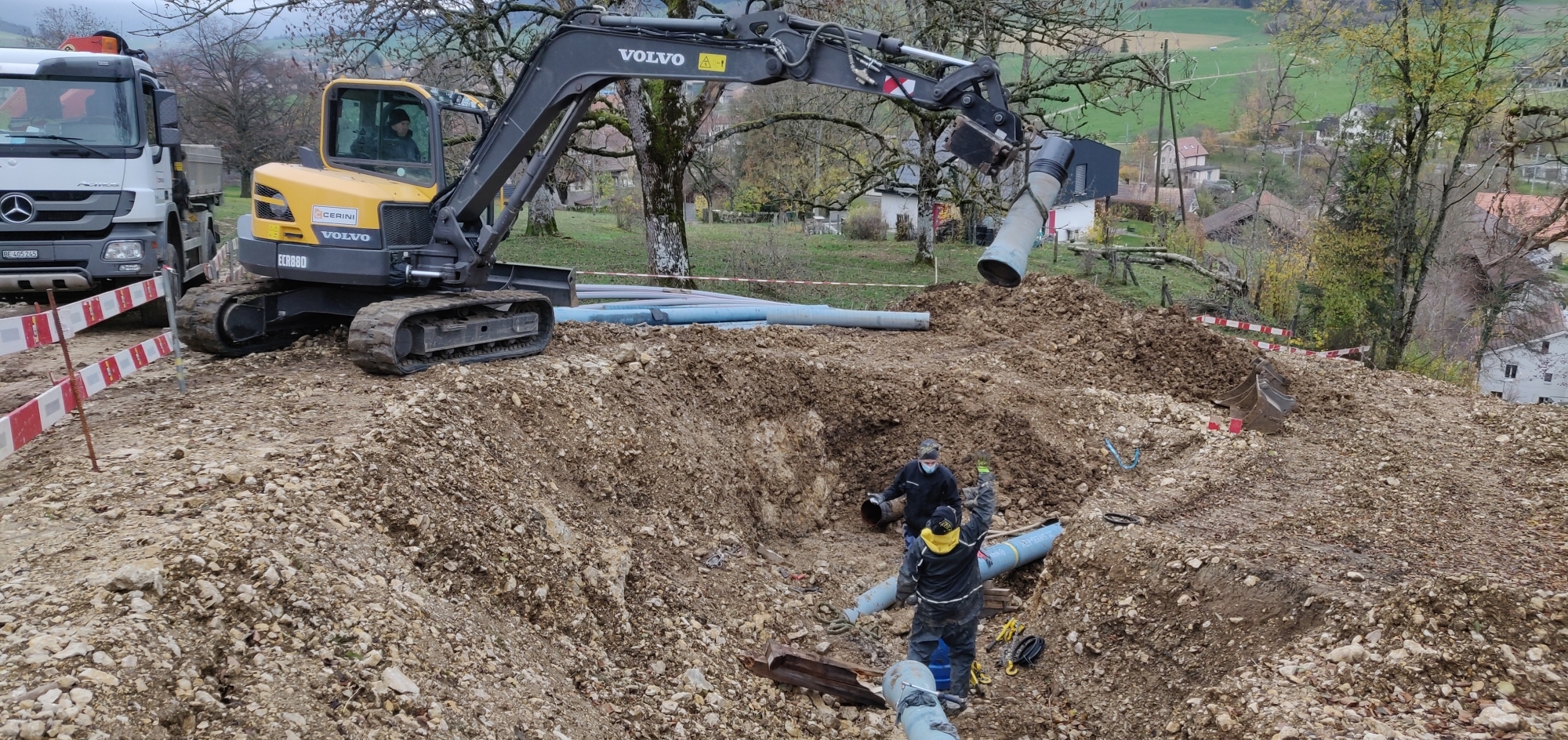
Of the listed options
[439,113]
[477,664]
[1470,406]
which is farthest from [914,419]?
[1470,406]

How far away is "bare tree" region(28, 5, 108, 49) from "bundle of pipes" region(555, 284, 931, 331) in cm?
2216

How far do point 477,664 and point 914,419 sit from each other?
6245mm

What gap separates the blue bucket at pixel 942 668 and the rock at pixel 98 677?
4.90 metres

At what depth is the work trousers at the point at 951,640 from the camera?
6730mm

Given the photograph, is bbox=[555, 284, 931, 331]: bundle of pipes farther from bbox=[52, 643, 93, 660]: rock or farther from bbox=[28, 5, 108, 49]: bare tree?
bbox=[28, 5, 108, 49]: bare tree

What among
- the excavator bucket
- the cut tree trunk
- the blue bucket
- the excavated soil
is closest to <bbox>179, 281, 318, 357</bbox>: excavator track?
the excavated soil

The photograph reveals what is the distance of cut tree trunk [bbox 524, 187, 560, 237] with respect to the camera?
26.5 metres

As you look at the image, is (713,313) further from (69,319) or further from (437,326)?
(69,319)

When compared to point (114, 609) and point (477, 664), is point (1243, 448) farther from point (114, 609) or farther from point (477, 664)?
point (114, 609)

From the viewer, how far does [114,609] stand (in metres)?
4.05

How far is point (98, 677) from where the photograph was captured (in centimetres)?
365

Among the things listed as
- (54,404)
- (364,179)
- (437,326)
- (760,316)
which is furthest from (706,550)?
(760,316)

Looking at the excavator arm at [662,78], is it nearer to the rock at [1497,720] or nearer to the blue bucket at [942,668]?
the blue bucket at [942,668]

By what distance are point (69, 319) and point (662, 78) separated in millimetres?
4314
